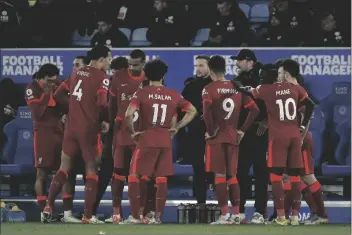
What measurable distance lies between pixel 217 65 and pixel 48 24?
15.3ft

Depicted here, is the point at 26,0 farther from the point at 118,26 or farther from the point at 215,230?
the point at 215,230

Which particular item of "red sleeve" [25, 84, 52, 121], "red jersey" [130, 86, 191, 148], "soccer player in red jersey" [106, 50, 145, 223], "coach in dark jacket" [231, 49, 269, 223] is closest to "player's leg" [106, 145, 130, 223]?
"soccer player in red jersey" [106, 50, 145, 223]

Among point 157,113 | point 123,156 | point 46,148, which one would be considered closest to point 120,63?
point 123,156

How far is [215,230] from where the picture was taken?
1099cm

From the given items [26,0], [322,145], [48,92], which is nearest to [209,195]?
[322,145]

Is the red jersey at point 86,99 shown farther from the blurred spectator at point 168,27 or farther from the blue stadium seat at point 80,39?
the blue stadium seat at point 80,39

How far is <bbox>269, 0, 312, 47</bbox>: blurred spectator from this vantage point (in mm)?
15352

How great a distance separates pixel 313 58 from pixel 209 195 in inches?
94.6

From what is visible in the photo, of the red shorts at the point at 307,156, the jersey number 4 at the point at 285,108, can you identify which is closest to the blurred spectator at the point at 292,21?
the red shorts at the point at 307,156

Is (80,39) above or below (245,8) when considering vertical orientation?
below

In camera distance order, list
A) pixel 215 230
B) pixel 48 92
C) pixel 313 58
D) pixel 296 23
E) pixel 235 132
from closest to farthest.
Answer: pixel 215 230 < pixel 235 132 < pixel 48 92 < pixel 313 58 < pixel 296 23

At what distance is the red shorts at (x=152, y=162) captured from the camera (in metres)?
11.6

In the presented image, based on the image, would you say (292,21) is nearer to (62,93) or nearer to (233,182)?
(233,182)

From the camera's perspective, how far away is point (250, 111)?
12211 millimetres
